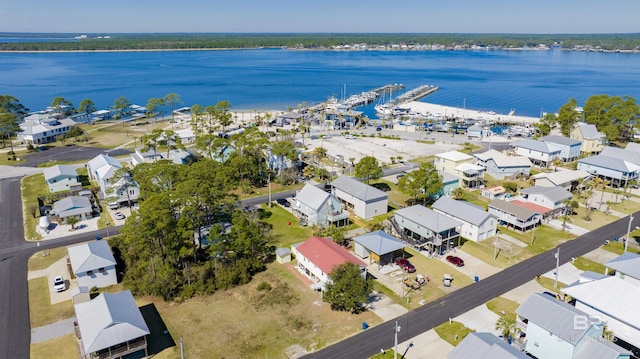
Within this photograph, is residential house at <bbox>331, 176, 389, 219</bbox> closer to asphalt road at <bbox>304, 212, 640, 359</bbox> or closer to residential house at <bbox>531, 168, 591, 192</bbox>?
asphalt road at <bbox>304, 212, 640, 359</bbox>

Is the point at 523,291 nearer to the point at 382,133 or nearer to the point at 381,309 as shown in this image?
the point at 381,309

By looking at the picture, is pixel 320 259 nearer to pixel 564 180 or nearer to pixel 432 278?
pixel 432 278

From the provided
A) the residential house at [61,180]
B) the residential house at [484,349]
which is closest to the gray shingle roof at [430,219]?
the residential house at [484,349]

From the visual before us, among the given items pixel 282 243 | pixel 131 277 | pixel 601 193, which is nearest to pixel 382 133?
pixel 601 193

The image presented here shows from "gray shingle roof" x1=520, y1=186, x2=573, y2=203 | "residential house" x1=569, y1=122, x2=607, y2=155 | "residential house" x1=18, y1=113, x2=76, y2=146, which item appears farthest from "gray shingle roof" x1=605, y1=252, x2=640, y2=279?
"residential house" x1=18, y1=113, x2=76, y2=146

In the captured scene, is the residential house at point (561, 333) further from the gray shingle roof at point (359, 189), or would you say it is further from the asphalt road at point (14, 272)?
the asphalt road at point (14, 272)

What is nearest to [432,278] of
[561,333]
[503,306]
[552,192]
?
[503,306]
